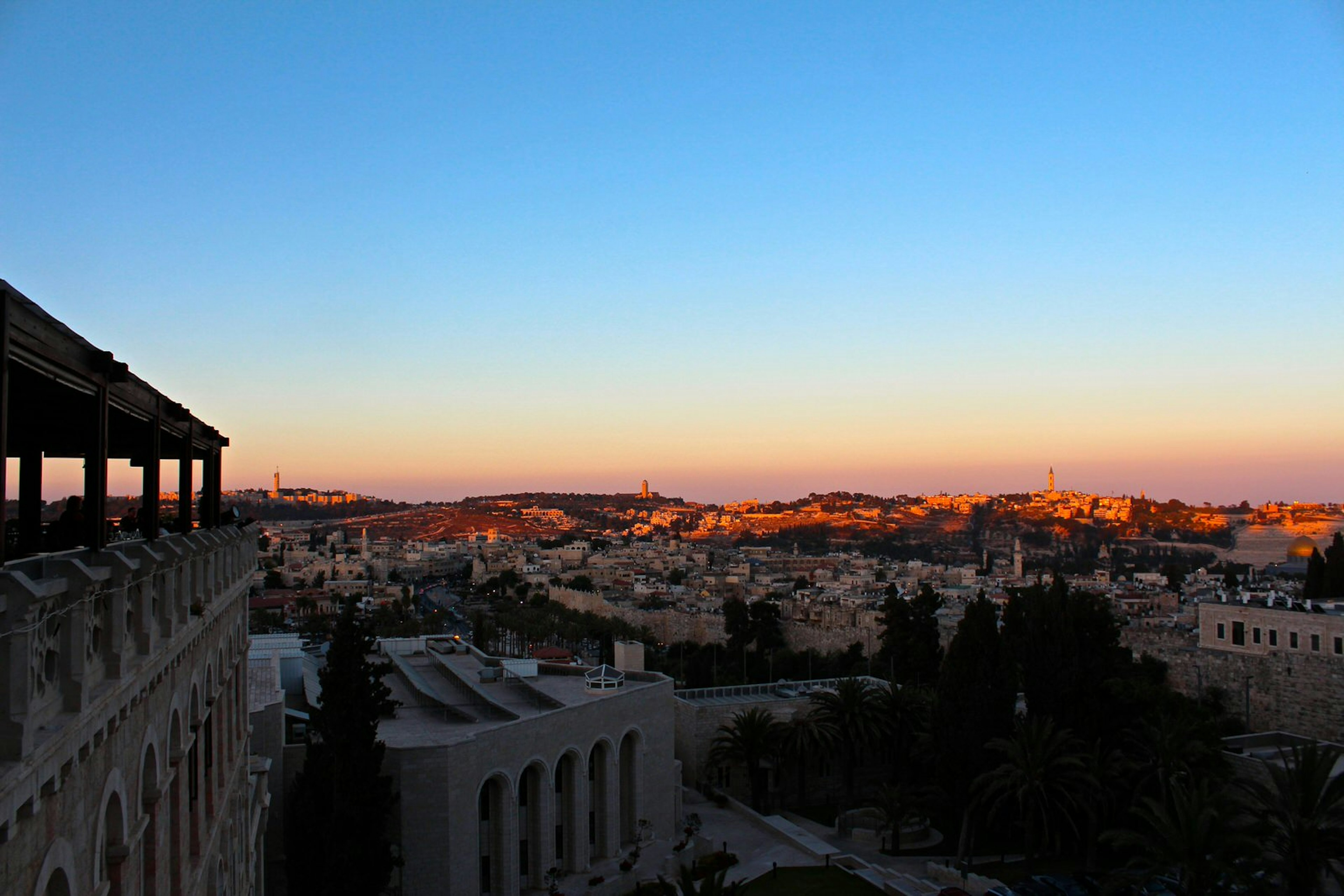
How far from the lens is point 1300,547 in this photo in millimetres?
137625

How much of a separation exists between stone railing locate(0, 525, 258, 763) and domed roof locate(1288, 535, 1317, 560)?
385 ft

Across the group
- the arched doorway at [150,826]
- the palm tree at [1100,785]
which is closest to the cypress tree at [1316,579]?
the palm tree at [1100,785]

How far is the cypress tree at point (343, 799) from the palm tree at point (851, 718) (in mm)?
12948

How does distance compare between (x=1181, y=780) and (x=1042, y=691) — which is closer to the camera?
(x=1181, y=780)

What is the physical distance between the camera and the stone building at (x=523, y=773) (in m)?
17.4

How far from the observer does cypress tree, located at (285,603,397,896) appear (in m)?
16.0

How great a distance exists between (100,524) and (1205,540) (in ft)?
576

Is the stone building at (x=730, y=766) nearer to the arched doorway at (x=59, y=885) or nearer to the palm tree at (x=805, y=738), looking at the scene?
the palm tree at (x=805, y=738)

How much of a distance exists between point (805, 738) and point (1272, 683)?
14.3 meters

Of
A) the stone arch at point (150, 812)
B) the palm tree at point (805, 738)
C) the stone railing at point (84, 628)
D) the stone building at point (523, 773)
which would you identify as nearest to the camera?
the stone railing at point (84, 628)

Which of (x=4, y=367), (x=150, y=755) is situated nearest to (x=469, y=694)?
(x=150, y=755)

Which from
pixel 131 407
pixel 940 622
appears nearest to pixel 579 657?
pixel 940 622

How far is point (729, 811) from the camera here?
26.5 metres

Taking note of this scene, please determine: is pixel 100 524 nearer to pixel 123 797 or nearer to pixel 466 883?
pixel 123 797
